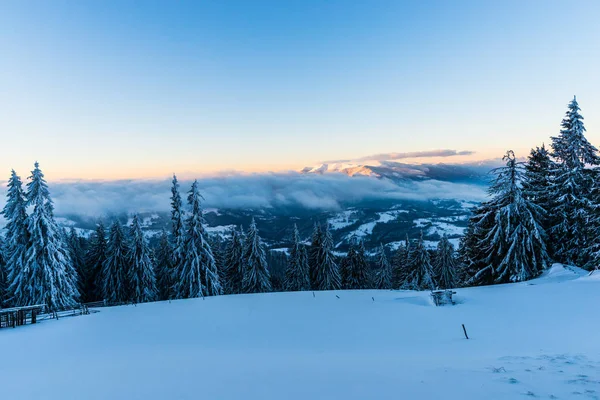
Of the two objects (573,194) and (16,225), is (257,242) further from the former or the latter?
(573,194)

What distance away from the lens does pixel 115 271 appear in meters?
40.3

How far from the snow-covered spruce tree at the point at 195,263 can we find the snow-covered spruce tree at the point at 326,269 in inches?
672

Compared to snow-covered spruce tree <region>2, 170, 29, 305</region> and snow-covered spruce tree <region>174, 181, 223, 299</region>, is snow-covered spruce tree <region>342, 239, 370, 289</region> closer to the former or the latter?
snow-covered spruce tree <region>174, 181, 223, 299</region>

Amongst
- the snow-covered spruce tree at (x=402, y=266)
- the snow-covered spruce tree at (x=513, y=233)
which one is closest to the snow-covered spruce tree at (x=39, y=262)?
the snow-covered spruce tree at (x=513, y=233)

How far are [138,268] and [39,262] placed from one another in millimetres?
10385

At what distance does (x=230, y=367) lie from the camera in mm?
10508

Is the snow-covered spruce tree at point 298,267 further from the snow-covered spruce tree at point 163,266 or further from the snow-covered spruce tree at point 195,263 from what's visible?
the snow-covered spruce tree at point 163,266

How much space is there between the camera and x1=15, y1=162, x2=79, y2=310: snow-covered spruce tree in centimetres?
3031

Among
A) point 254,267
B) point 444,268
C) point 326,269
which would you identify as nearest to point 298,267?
point 326,269

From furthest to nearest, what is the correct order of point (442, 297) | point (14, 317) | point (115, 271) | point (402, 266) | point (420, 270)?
point (402, 266), point (420, 270), point (115, 271), point (14, 317), point (442, 297)

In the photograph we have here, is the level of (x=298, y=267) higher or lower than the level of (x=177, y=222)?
lower

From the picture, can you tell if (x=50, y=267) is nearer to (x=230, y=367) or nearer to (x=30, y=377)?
(x=30, y=377)

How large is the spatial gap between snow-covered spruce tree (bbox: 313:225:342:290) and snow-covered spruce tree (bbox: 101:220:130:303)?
26344 mm

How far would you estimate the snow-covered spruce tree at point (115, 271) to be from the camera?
131ft
